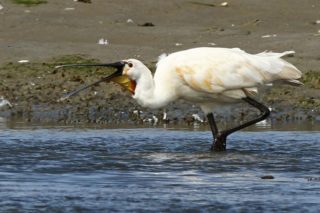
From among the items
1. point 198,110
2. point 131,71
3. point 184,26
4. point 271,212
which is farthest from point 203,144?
point 184,26

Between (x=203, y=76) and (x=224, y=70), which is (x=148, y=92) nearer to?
(x=203, y=76)

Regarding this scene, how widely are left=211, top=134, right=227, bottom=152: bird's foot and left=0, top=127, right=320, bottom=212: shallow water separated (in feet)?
0.35

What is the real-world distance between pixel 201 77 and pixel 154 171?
168 centimetres

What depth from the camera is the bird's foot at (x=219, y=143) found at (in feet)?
34.1

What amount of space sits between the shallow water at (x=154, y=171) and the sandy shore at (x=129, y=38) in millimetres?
2017

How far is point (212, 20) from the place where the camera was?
1866cm

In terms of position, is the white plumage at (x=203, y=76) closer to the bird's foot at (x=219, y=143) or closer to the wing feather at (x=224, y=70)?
the wing feather at (x=224, y=70)

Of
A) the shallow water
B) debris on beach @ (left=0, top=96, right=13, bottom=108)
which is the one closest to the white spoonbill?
the shallow water

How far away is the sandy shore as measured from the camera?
14.0m

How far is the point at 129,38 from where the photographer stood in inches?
683

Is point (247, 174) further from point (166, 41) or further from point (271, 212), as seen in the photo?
point (166, 41)

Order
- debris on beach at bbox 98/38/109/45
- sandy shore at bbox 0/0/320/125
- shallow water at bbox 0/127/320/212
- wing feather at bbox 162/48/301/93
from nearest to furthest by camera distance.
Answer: shallow water at bbox 0/127/320/212 < wing feather at bbox 162/48/301/93 < sandy shore at bbox 0/0/320/125 < debris on beach at bbox 98/38/109/45

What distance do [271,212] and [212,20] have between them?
38.5ft

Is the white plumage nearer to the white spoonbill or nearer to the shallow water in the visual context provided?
the white spoonbill
